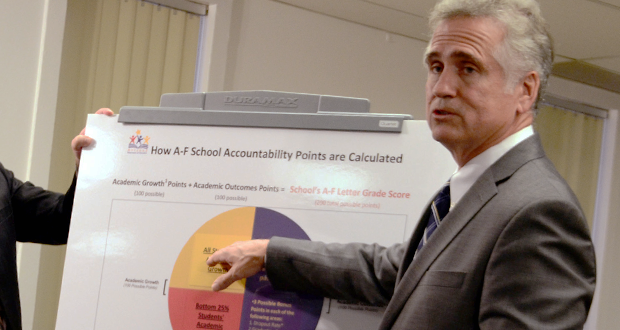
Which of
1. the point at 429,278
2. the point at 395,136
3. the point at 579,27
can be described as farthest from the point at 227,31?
the point at 429,278

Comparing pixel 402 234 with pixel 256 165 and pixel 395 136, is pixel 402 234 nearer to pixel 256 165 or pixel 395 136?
pixel 395 136

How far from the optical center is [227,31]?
11.9 ft

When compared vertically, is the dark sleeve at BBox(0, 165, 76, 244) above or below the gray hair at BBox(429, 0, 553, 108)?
below

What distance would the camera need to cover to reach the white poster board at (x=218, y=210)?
1.44m

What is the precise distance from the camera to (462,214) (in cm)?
109

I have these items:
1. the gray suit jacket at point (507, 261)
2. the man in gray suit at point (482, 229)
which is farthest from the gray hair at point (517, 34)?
the gray suit jacket at point (507, 261)

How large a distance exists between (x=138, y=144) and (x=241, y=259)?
0.46 metres

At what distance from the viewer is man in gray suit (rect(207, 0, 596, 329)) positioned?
0.95 metres

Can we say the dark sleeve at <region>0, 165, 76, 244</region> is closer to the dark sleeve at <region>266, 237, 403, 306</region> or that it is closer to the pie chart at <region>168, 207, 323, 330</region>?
the pie chart at <region>168, 207, 323, 330</region>

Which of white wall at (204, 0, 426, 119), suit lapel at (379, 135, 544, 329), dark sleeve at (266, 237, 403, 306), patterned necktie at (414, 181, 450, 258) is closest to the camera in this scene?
suit lapel at (379, 135, 544, 329)

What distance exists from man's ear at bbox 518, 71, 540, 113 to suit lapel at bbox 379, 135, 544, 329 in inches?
3.1

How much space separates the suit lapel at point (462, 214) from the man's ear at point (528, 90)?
0.08 m

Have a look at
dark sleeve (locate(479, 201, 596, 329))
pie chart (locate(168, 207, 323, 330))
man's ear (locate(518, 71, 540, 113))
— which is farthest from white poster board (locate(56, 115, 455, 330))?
dark sleeve (locate(479, 201, 596, 329))

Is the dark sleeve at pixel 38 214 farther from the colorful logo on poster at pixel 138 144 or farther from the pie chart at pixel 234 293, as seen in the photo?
the pie chart at pixel 234 293
